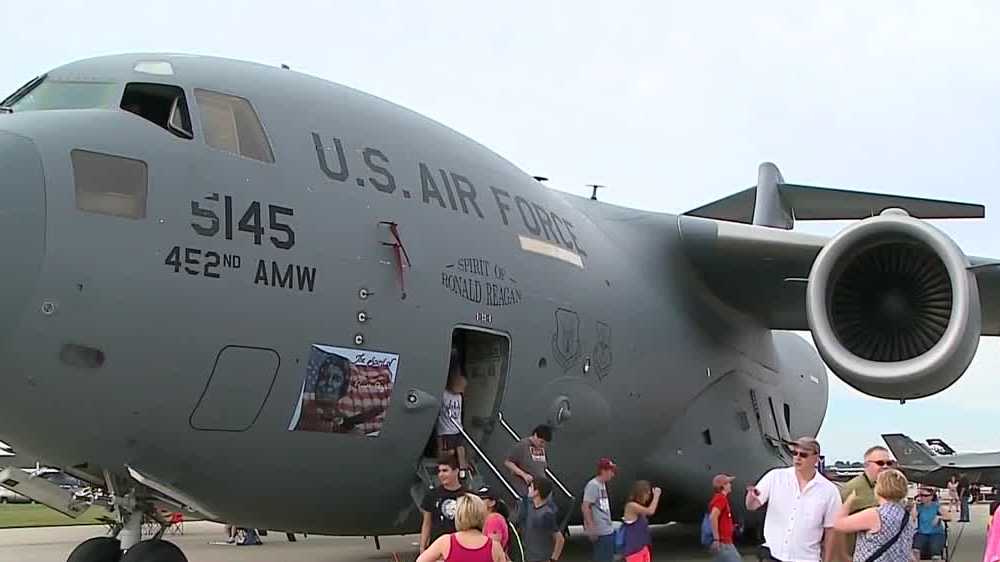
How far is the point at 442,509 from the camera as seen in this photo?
623cm

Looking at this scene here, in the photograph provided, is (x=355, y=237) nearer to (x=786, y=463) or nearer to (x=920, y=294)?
(x=920, y=294)

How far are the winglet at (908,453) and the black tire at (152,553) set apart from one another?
1727cm

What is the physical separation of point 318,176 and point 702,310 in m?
5.10

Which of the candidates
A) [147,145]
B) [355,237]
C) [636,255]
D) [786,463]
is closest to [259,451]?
[355,237]

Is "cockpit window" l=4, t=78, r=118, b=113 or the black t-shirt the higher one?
"cockpit window" l=4, t=78, r=118, b=113

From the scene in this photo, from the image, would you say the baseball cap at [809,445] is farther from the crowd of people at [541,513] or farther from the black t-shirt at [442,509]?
the black t-shirt at [442,509]

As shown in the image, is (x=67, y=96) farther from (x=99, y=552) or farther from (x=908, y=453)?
(x=908, y=453)

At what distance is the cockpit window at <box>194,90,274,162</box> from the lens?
593 cm

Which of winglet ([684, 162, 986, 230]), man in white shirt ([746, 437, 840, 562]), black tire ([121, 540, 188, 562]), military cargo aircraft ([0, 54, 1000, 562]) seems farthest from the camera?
winglet ([684, 162, 986, 230])

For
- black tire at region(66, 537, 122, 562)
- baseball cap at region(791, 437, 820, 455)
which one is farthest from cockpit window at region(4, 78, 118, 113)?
baseball cap at region(791, 437, 820, 455)

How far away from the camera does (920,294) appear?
29.6 feet

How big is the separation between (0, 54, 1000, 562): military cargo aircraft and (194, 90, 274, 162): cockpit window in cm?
2

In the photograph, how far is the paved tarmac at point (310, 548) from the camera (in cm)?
1062

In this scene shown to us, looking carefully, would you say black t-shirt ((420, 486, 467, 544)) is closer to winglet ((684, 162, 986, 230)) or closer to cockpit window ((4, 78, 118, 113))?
cockpit window ((4, 78, 118, 113))
